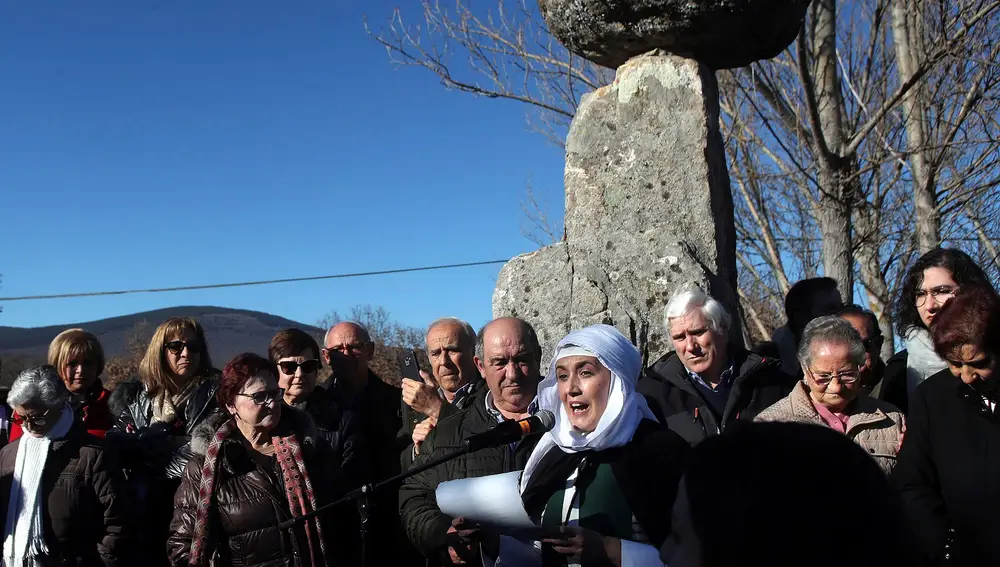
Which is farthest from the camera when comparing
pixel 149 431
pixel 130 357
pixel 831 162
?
pixel 130 357

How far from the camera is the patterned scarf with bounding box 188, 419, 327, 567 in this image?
10.5ft

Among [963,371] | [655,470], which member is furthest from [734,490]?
[963,371]

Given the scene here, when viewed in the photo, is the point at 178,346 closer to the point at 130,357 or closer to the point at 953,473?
the point at 953,473

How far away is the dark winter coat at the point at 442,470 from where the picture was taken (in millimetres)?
3035

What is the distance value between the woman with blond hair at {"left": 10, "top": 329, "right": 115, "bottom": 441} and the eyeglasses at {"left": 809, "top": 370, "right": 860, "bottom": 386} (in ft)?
11.2

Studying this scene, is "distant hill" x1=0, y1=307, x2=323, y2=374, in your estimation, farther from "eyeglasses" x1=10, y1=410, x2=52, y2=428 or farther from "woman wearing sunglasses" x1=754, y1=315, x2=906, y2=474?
"woman wearing sunglasses" x1=754, y1=315, x2=906, y2=474

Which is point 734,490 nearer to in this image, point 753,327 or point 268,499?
point 268,499

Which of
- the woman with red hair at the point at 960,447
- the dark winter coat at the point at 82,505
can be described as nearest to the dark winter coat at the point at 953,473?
the woman with red hair at the point at 960,447

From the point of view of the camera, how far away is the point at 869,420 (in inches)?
123

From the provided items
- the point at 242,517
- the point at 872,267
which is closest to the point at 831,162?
the point at 872,267

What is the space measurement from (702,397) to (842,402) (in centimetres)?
60

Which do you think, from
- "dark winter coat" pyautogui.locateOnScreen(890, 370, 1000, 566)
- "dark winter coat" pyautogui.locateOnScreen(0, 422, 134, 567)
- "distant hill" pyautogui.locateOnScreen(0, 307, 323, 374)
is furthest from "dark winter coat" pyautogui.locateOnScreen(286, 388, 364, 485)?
"distant hill" pyautogui.locateOnScreen(0, 307, 323, 374)

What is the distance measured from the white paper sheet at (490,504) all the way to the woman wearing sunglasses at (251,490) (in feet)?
3.08

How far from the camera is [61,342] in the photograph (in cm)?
454
